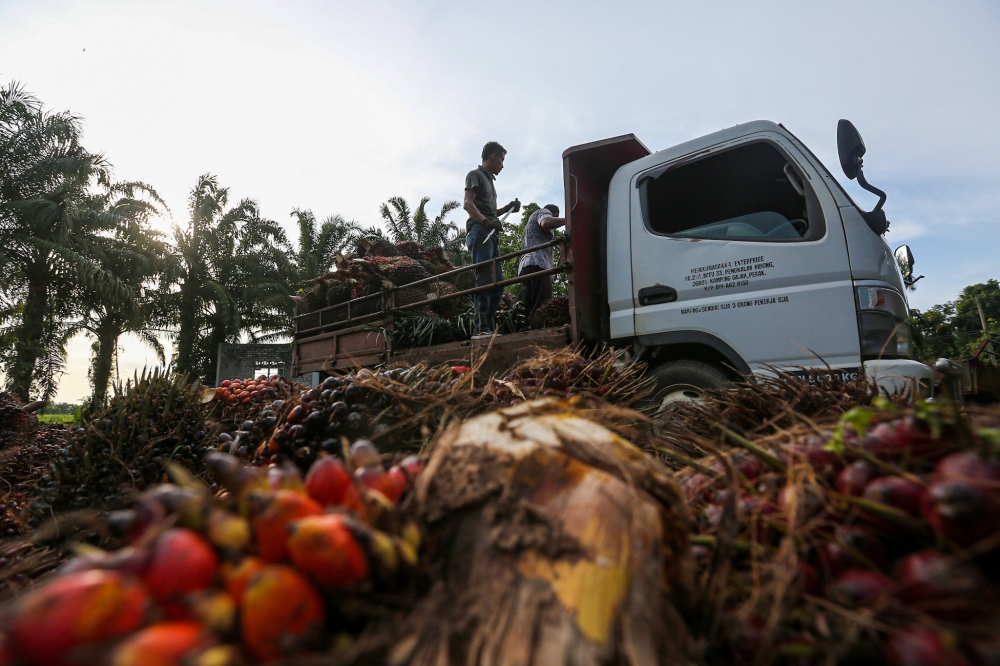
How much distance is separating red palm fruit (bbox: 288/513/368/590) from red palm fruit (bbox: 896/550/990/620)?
719mm

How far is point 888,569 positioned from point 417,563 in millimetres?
702

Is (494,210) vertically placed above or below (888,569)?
above

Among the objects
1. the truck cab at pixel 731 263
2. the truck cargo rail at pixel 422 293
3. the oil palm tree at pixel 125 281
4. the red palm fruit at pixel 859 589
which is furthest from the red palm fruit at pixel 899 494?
the oil palm tree at pixel 125 281

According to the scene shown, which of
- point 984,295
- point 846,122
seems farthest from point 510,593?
point 984,295

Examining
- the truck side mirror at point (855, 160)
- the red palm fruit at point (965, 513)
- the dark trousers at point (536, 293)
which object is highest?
the truck side mirror at point (855, 160)

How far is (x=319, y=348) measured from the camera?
689 centimetres

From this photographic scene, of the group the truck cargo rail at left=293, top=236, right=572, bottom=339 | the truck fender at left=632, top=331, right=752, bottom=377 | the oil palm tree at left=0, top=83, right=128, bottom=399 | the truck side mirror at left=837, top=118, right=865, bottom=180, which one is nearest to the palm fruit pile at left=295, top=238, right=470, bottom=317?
the truck cargo rail at left=293, top=236, right=572, bottom=339

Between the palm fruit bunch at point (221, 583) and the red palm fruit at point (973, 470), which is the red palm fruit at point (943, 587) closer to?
the red palm fruit at point (973, 470)

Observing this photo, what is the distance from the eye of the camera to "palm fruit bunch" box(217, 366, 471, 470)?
1.69 metres

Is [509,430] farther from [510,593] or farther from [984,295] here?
[984,295]

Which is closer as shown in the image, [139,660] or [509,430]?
[139,660]

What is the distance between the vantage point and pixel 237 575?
2.13ft

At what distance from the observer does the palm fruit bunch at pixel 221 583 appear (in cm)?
56

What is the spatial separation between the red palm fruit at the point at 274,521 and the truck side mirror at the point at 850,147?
4167 millimetres
